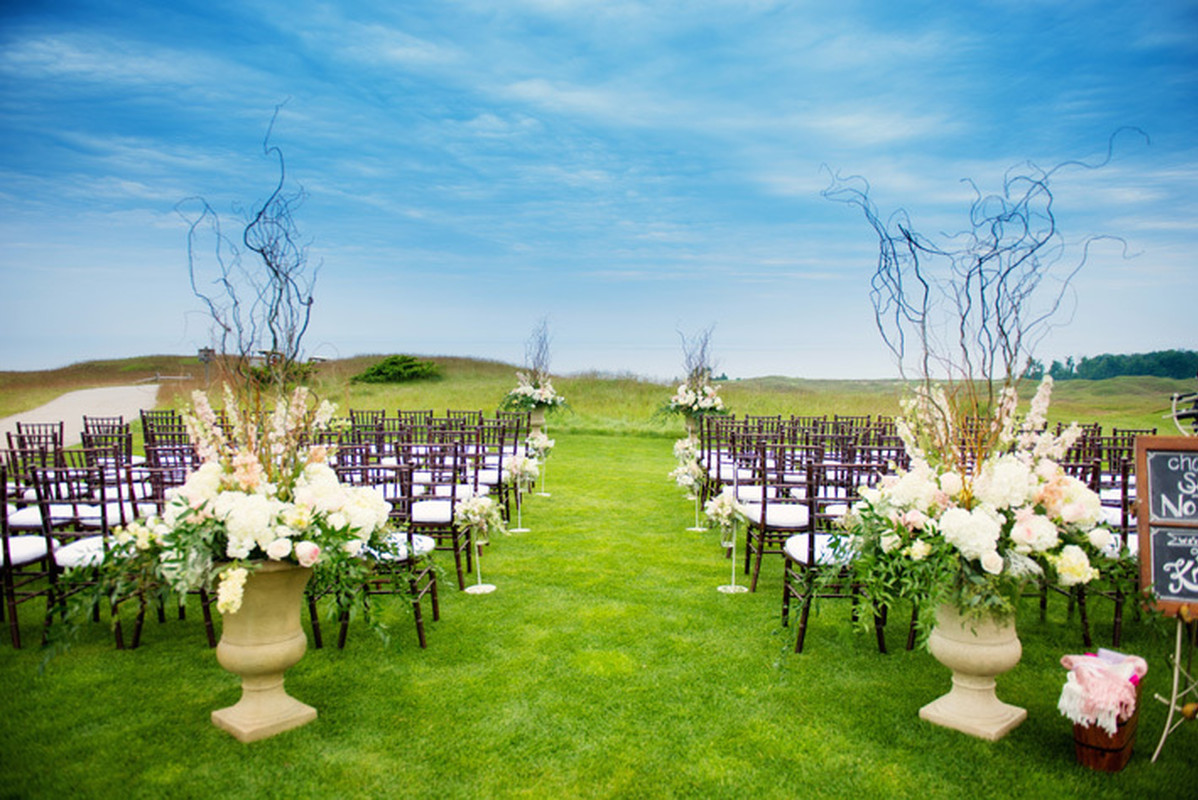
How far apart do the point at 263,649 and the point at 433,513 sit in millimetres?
1846

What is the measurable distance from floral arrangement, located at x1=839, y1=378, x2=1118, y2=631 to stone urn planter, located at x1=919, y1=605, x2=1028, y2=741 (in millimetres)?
133

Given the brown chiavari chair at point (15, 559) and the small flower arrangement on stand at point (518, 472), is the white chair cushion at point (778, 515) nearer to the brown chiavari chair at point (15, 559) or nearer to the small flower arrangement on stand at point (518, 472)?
the small flower arrangement on stand at point (518, 472)

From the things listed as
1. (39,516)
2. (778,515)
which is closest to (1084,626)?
(778,515)

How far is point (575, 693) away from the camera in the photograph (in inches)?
126

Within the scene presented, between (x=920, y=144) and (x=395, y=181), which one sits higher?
(x=395, y=181)

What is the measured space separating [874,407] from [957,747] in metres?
16.0

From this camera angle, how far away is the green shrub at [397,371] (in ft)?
88.6

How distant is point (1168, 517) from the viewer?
2.92 meters

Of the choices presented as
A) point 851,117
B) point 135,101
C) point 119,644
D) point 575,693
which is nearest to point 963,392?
point 575,693

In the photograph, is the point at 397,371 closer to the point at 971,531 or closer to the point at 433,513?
the point at 433,513

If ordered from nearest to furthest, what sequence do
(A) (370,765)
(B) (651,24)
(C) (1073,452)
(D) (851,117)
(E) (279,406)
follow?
1. (A) (370,765)
2. (E) (279,406)
3. (C) (1073,452)
4. (D) (851,117)
5. (B) (651,24)

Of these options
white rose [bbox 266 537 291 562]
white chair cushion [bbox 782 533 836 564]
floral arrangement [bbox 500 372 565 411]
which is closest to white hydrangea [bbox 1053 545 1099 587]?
white chair cushion [bbox 782 533 836 564]

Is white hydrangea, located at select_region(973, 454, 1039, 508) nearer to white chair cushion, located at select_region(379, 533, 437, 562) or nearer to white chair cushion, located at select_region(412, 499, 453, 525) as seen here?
white chair cushion, located at select_region(379, 533, 437, 562)

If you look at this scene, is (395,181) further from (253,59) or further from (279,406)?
(279,406)
